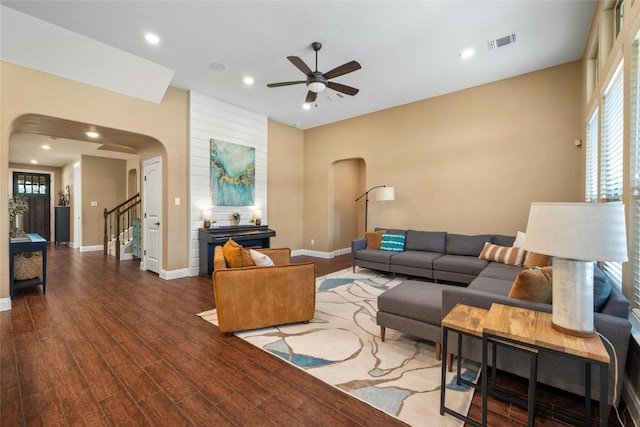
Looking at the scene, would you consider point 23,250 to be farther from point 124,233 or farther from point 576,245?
point 576,245

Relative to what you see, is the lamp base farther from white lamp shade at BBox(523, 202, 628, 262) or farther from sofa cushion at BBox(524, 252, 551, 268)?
sofa cushion at BBox(524, 252, 551, 268)

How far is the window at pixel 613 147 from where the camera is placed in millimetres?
2225

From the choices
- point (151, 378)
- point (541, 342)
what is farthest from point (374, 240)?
point (151, 378)

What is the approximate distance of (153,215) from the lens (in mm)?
5410

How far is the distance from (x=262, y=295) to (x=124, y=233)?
631 cm

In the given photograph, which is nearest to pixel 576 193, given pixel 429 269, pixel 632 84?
pixel 429 269

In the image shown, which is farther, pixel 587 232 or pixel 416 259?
pixel 416 259

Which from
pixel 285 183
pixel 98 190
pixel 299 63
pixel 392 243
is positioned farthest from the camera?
pixel 98 190

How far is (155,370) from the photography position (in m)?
2.17

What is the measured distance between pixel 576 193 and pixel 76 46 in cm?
718

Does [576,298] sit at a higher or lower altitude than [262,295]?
higher

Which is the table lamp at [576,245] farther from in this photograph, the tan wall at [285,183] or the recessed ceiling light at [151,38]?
the tan wall at [285,183]

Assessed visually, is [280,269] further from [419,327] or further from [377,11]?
[377,11]

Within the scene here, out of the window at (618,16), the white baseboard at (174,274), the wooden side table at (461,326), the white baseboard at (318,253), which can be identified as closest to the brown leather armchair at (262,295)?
the wooden side table at (461,326)
